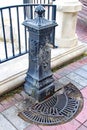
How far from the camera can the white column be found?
324cm

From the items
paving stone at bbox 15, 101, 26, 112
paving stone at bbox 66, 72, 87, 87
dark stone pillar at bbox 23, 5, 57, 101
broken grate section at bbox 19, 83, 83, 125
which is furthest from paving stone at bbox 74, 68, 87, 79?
paving stone at bbox 15, 101, 26, 112

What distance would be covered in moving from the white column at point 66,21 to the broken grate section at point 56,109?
107 centimetres

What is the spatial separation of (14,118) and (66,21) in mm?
1868

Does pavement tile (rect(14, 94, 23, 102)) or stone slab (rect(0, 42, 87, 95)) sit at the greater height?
stone slab (rect(0, 42, 87, 95))

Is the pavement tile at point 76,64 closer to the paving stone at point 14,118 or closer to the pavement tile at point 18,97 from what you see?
the pavement tile at point 18,97

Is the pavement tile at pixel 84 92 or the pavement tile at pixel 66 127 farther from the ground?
the pavement tile at pixel 84 92

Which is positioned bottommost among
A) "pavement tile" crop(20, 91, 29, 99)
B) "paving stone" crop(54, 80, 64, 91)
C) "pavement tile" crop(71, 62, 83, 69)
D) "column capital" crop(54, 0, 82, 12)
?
"pavement tile" crop(20, 91, 29, 99)

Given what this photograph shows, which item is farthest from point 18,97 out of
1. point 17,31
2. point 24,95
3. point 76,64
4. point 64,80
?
point 17,31

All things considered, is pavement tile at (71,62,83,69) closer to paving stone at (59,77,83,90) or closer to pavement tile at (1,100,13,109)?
paving stone at (59,77,83,90)

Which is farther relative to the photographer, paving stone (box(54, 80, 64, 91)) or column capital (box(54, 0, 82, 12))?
column capital (box(54, 0, 82, 12))

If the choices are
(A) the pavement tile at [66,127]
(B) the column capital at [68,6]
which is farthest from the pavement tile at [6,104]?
(B) the column capital at [68,6]

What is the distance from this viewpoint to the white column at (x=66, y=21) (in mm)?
3242

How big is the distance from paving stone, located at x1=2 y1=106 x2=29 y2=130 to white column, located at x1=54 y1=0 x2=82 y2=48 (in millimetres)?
1606

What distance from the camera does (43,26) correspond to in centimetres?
223
